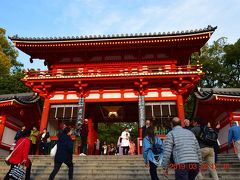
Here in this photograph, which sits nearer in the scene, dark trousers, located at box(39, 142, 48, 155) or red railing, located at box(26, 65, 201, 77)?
dark trousers, located at box(39, 142, 48, 155)

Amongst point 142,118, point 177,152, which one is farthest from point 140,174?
point 142,118

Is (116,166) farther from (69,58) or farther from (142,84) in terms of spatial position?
(69,58)

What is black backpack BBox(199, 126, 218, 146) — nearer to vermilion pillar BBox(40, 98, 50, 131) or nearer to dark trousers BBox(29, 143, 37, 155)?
dark trousers BBox(29, 143, 37, 155)

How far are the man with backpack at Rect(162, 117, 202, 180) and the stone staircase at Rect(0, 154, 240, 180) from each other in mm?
4048

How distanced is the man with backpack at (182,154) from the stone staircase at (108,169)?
405 cm

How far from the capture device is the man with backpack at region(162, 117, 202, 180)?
15.3 feet

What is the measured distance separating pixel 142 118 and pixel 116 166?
21.1 ft

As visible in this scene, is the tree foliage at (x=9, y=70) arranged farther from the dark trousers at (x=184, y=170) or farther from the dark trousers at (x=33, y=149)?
the dark trousers at (x=184, y=170)

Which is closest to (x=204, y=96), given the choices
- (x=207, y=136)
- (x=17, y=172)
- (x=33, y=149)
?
(x=207, y=136)

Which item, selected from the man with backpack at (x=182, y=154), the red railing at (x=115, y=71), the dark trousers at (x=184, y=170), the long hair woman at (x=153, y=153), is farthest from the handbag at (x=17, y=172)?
the red railing at (x=115, y=71)

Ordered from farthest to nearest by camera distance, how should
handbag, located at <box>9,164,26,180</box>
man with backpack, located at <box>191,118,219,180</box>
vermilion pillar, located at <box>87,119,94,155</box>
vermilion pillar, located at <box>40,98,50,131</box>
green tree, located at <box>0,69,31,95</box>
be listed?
1. green tree, located at <box>0,69,31,95</box>
2. vermilion pillar, located at <box>87,119,94,155</box>
3. vermilion pillar, located at <box>40,98,50,131</box>
4. man with backpack, located at <box>191,118,219,180</box>
5. handbag, located at <box>9,164,26,180</box>

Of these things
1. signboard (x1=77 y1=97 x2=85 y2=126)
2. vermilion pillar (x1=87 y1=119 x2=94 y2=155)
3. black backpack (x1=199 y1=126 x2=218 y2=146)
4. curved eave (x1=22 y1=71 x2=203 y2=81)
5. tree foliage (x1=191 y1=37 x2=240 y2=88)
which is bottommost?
black backpack (x1=199 y1=126 x2=218 y2=146)

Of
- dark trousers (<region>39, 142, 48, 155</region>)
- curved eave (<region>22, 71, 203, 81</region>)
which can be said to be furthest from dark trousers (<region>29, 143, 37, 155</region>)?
curved eave (<region>22, 71, 203, 81</region>)

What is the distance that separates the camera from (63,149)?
750cm
